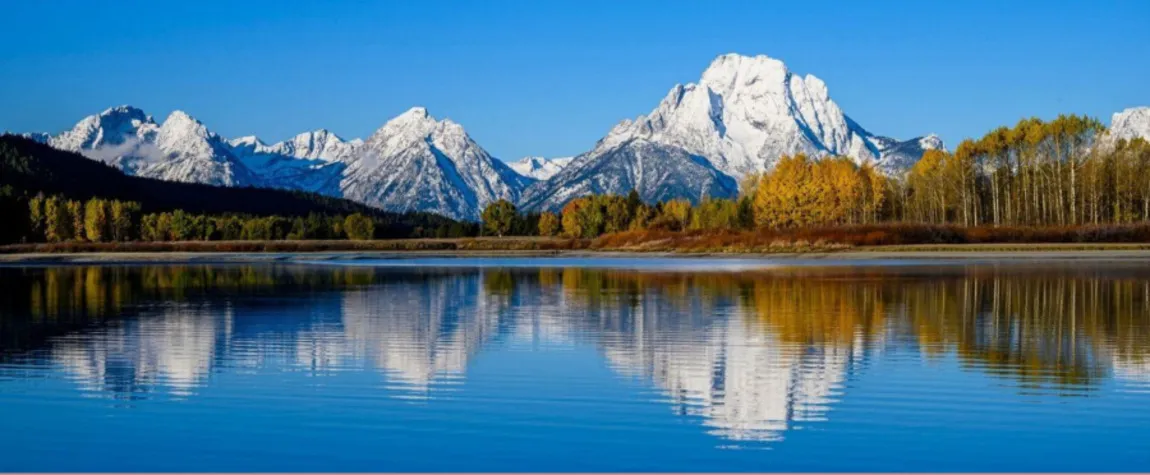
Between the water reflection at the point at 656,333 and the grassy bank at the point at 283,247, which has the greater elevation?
the grassy bank at the point at 283,247

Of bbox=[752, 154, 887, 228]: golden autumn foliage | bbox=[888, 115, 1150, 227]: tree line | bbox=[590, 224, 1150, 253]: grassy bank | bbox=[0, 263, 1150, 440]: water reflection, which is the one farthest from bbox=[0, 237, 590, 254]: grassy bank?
bbox=[0, 263, 1150, 440]: water reflection

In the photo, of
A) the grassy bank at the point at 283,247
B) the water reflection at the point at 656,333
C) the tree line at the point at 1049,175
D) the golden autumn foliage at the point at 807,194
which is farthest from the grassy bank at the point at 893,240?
the water reflection at the point at 656,333

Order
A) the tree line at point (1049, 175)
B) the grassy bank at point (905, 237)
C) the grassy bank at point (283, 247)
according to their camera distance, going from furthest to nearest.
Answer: the grassy bank at point (283, 247) < the tree line at point (1049, 175) < the grassy bank at point (905, 237)

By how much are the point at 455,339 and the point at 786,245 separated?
79.2 meters

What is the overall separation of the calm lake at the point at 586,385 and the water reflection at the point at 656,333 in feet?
0.45

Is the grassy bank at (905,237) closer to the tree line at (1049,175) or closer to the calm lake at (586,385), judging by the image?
the tree line at (1049,175)

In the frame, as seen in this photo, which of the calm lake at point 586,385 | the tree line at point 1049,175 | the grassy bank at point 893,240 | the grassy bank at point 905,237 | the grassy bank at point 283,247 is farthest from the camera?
the grassy bank at point 283,247

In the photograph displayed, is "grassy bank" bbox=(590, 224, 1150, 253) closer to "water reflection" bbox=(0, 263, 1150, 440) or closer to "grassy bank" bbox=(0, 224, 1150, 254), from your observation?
"grassy bank" bbox=(0, 224, 1150, 254)

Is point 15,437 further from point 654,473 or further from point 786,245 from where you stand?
point 786,245

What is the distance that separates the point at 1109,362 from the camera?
2234 centimetres

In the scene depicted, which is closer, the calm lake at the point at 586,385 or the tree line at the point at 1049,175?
the calm lake at the point at 586,385

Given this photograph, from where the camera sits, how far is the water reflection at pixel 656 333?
66.4 ft

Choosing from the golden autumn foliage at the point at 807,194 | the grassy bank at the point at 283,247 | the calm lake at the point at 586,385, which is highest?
the golden autumn foliage at the point at 807,194

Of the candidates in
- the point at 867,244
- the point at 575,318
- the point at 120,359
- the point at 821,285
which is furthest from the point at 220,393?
the point at 867,244
